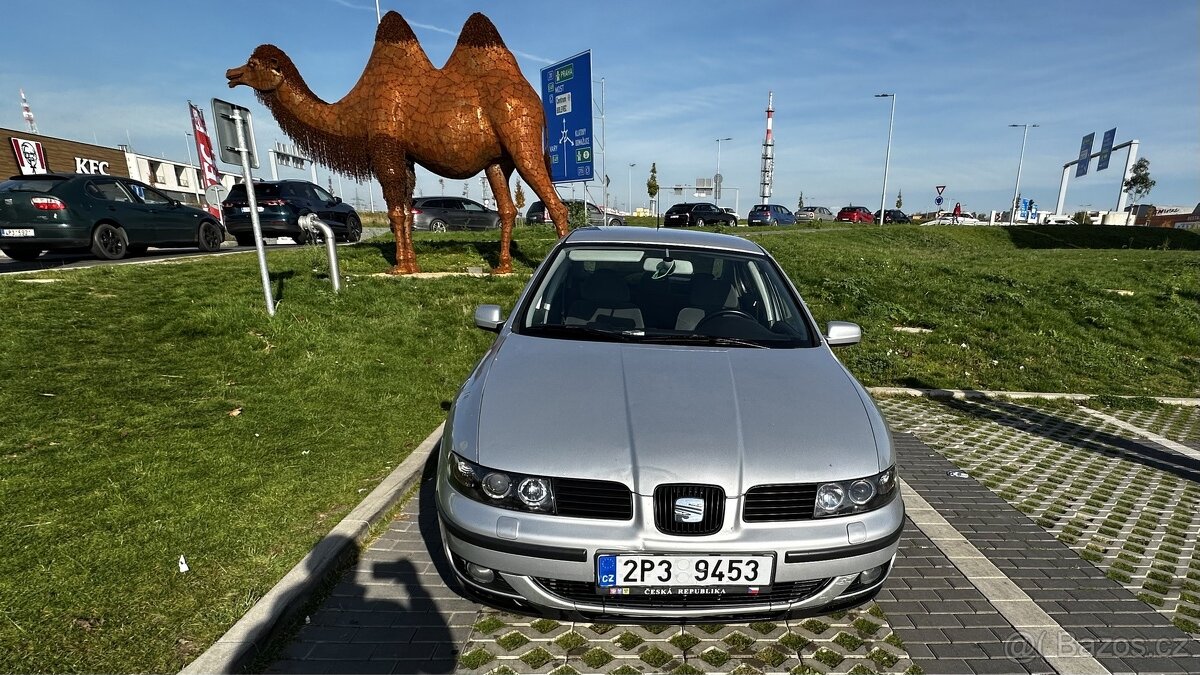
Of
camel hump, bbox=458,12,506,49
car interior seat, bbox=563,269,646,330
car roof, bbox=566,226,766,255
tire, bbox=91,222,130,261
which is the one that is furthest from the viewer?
tire, bbox=91,222,130,261

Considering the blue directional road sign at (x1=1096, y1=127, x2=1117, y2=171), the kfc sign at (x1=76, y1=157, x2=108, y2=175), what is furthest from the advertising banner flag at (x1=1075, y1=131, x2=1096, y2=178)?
the kfc sign at (x1=76, y1=157, x2=108, y2=175)

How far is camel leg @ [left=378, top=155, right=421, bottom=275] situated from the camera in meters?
8.22

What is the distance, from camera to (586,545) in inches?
74.6

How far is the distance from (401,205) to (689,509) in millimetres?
8000

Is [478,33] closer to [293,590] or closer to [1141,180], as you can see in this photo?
[293,590]

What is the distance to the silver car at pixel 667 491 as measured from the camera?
192cm

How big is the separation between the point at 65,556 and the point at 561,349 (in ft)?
8.12

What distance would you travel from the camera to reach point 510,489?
1984 millimetres

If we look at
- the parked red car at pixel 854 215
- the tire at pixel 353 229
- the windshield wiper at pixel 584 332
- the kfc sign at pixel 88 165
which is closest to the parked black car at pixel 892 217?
the parked red car at pixel 854 215

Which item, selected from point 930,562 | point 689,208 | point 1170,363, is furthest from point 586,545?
point 689,208

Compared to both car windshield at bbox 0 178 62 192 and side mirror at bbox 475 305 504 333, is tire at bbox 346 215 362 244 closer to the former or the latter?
car windshield at bbox 0 178 62 192

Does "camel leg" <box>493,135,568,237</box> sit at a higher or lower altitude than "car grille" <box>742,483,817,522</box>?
higher

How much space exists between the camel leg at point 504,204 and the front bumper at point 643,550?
761 centimetres

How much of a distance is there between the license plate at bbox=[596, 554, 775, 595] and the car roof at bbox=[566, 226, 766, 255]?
217 cm
